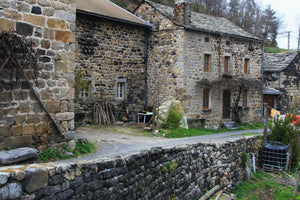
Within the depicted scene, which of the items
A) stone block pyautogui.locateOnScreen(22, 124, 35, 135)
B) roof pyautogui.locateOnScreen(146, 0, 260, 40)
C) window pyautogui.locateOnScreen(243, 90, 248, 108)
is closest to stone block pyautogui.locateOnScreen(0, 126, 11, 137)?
stone block pyautogui.locateOnScreen(22, 124, 35, 135)

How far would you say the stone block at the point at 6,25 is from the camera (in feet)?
20.4

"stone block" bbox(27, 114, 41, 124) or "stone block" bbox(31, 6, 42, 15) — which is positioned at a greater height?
"stone block" bbox(31, 6, 42, 15)

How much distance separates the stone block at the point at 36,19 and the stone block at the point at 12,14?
0.45ft

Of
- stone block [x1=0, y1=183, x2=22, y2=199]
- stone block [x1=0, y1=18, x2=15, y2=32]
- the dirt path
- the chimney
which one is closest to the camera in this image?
stone block [x1=0, y1=183, x2=22, y2=199]

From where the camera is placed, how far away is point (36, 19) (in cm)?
682

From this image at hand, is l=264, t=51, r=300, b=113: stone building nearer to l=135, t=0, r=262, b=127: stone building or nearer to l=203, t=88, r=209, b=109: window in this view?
l=135, t=0, r=262, b=127: stone building

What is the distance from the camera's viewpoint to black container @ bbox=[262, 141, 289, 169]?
1260 cm

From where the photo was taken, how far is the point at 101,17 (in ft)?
48.1

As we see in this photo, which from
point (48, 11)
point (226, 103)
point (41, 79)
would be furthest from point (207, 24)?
point (41, 79)

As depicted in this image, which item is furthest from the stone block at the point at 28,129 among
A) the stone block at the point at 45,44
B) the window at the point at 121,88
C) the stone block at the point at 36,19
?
the window at the point at 121,88

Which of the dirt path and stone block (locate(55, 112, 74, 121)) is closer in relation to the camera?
stone block (locate(55, 112, 74, 121))

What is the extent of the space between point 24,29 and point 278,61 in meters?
23.2

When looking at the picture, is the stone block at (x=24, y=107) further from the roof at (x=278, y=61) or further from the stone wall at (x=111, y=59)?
the roof at (x=278, y=61)

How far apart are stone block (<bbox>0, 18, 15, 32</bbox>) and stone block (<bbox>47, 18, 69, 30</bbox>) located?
34.7 inches
